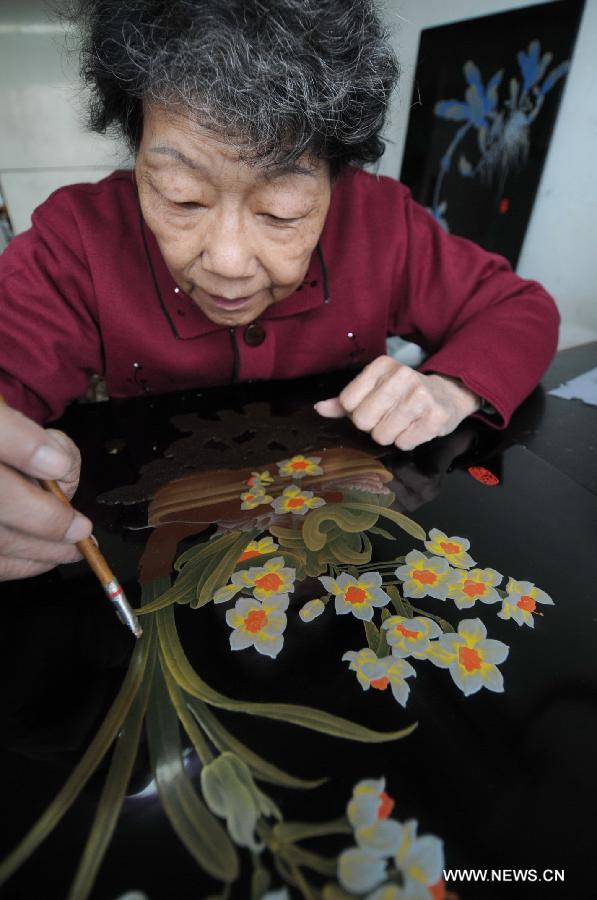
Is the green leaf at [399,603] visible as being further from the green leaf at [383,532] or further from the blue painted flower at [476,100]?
the blue painted flower at [476,100]

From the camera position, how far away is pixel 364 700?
0.40 m

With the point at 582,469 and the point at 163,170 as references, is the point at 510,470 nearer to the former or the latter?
the point at 582,469

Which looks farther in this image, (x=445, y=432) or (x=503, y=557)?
(x=445, y=432)

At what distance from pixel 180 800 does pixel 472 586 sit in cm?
30

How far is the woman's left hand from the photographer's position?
70 cm

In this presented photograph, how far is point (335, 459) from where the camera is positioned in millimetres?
687

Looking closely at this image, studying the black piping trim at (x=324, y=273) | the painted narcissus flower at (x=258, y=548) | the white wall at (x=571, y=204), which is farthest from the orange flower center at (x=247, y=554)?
the white wall at (x=571, y=204)

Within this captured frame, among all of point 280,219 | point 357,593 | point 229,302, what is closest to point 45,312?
point 229,302

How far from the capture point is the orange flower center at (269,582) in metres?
0.50

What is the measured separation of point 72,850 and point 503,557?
1.35 feet

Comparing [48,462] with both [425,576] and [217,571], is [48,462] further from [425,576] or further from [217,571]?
[425,576]

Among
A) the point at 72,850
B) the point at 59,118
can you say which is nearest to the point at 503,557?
the point at 72,850

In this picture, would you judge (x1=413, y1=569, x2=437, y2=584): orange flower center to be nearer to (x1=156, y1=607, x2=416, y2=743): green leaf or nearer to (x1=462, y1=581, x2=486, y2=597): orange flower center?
(x1=462, y1=581, x2=486, y2=597): orange flower center

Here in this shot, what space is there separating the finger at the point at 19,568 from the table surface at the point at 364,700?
2 cm
